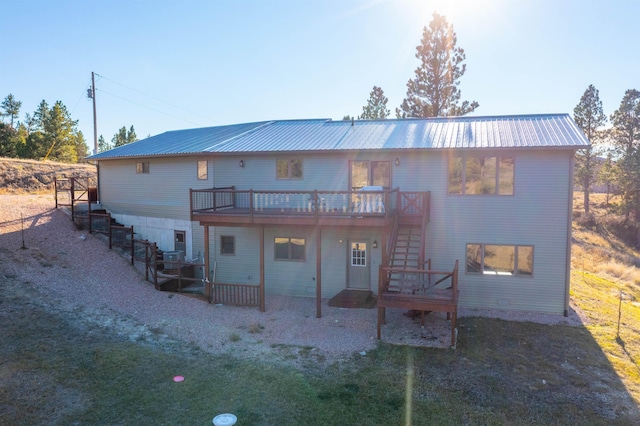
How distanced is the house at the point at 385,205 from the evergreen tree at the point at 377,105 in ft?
61.8

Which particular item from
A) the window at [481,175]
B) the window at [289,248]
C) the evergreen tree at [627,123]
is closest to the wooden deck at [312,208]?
the window at [481,175]

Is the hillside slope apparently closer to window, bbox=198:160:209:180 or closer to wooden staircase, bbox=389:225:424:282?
window, bbox=198:160:209:180

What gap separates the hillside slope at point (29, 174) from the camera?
26.8m

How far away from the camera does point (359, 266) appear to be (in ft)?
49.3

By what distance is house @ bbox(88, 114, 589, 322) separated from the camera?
13.1 meters

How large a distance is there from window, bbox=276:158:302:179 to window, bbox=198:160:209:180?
3.13 m

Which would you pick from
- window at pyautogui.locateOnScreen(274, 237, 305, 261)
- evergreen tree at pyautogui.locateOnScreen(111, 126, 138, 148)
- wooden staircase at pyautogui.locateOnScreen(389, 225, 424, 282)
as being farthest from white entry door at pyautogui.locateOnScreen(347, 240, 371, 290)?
evergreen tree at pyautogui.locateOnScreen(111, 126, 138, 148)

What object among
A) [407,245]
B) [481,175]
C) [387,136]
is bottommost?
[407,245]

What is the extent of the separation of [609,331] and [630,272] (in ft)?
49.5

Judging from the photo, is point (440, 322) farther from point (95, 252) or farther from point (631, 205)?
point (631, 205)

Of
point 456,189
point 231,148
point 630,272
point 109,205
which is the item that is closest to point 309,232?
point 231,148

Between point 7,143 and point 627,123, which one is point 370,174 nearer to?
point 627,123

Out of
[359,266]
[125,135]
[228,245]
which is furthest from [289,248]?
[125,135]

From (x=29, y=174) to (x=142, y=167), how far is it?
16017mm
